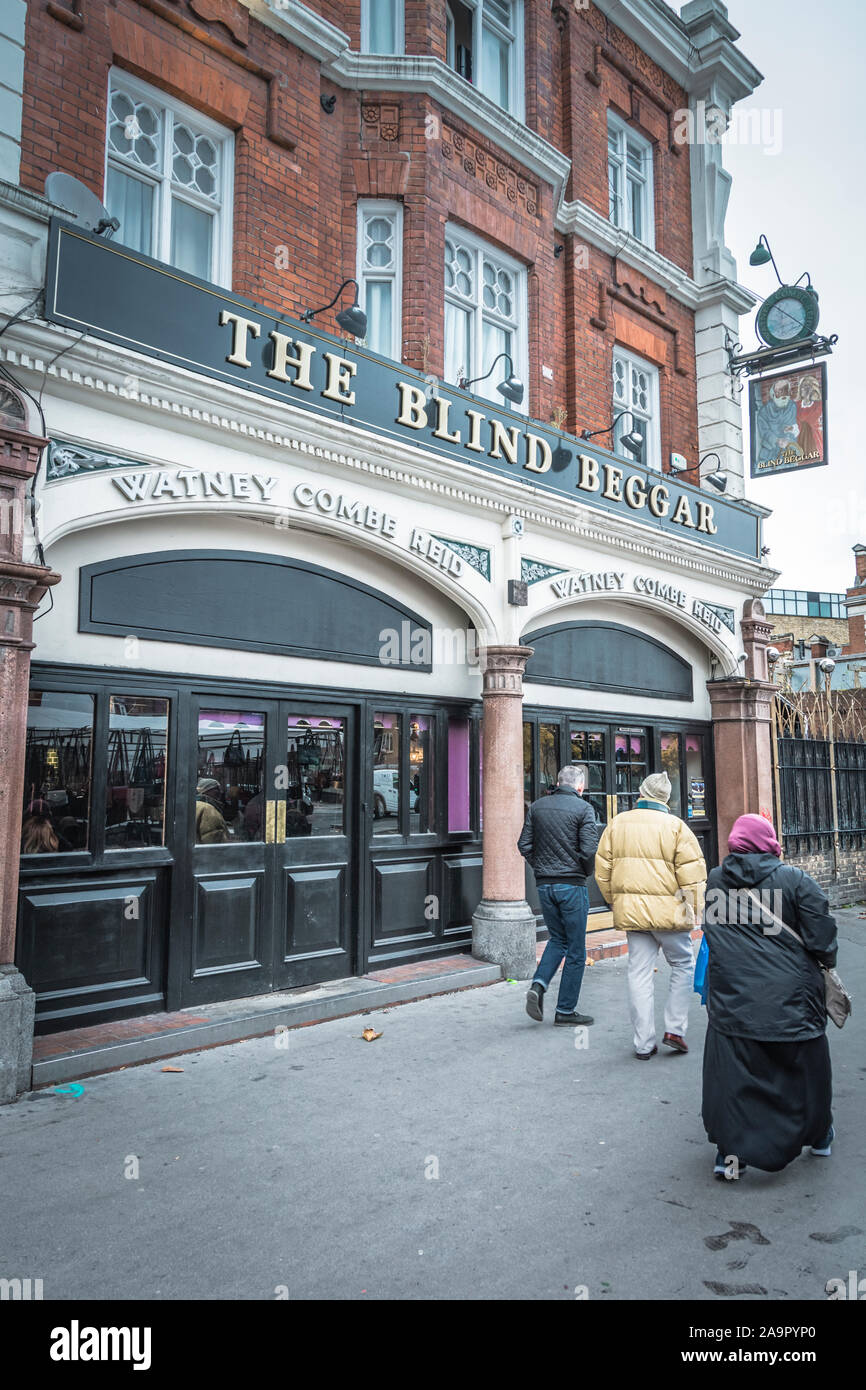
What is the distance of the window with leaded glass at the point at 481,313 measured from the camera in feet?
31.0

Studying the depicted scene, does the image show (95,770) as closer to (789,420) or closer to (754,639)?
(754,639)

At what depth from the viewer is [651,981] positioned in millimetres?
5801

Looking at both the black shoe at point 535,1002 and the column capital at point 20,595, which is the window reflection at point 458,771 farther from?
the column capital at point 20,595

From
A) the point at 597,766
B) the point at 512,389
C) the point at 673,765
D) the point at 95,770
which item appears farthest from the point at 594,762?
the point at 95,770

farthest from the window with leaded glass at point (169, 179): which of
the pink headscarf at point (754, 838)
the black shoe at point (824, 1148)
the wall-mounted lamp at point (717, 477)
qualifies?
the black shoe at point (824, 1148)

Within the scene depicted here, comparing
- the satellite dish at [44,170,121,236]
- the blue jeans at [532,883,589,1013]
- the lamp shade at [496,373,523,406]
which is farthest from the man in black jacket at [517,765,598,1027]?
the satellite dish at [44,170,121,236]

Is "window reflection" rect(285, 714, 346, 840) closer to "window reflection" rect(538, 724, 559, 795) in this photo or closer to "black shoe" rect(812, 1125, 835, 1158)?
"window reflection" rect(538, 724, 559, 795)

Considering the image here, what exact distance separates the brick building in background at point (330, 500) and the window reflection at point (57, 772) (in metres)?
0.02

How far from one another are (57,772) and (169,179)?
503cm

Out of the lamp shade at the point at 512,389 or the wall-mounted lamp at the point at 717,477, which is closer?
the lamp shade at the point at 512,389

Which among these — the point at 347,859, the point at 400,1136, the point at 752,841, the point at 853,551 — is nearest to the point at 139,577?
the point at 347,859

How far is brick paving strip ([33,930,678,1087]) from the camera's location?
17.3 ft

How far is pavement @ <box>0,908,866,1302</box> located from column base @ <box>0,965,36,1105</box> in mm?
117

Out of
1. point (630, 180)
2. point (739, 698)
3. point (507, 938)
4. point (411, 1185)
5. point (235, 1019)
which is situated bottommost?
point (411, 1185)
